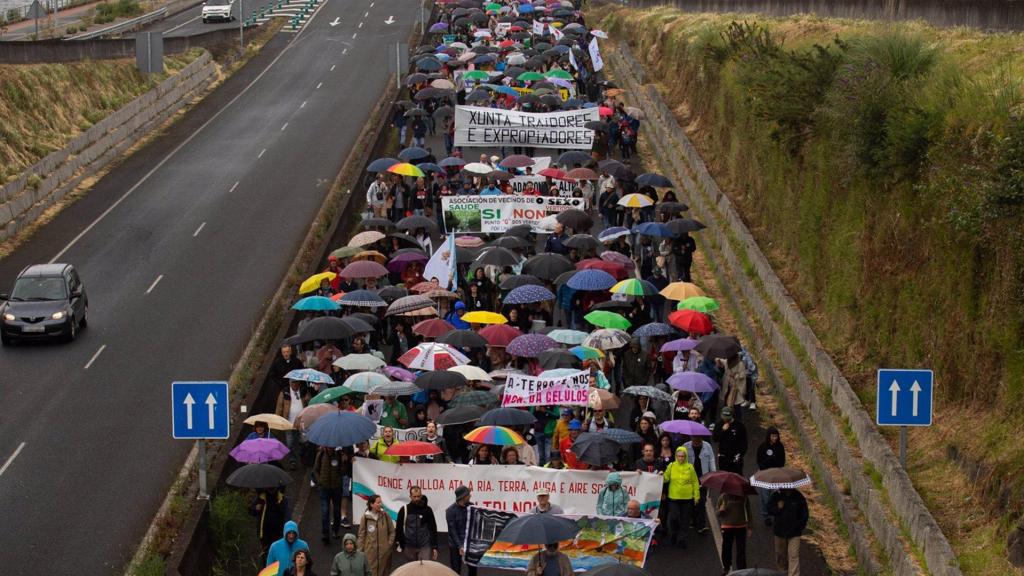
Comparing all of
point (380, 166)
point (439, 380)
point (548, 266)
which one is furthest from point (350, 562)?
point (380, 166)

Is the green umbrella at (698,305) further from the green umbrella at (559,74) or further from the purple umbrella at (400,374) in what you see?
the green umbrella at (559,74)

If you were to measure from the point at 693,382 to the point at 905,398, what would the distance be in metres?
3.78

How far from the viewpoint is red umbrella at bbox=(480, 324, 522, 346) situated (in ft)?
Result: 78.8

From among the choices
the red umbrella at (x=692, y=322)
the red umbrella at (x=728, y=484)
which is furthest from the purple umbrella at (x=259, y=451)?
the red umbrella at (x=692, y=322)

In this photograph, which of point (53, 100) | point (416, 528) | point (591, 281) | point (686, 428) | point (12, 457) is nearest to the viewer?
point (416, 528)

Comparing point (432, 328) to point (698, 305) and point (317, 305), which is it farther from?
point (698, 305)

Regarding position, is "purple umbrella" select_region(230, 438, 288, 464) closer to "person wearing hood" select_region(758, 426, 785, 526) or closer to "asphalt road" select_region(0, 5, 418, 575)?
"asphalt road" select_region(0, 5, 418, 575)

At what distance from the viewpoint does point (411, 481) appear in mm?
19250

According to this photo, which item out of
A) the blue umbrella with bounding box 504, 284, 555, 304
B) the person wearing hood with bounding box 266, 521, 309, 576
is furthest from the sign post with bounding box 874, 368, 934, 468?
the blue umbrella with bounding box 504, 284, 555, 304

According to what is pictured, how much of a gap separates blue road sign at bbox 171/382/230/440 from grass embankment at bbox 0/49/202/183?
2550 centimetres

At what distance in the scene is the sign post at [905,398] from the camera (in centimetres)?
1806

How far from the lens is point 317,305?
85.1 ft

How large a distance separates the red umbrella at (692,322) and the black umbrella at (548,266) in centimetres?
399

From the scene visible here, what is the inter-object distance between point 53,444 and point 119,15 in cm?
6407
